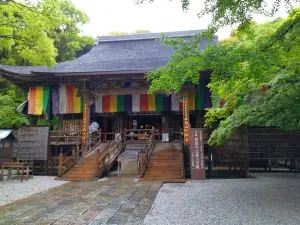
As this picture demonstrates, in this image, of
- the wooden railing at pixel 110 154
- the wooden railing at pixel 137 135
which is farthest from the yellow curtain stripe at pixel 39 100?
the wooden railing at pixel 110 154

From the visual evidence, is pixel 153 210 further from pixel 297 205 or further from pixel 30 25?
pixel 30 25

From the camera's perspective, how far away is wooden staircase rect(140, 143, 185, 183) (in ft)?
32.9

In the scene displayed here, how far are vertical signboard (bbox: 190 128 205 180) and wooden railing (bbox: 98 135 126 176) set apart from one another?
3.95 m

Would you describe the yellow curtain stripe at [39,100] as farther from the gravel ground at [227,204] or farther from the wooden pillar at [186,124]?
the gravel ground at [227,204]

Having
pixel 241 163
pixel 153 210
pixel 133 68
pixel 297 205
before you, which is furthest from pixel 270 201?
pixel 133 68

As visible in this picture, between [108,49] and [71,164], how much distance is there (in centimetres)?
1062

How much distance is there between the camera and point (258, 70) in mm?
5473

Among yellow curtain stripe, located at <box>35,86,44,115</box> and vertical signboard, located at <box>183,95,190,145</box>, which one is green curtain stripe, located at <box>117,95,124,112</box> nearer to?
vertical signboard, located at <box>183,95,190,145</box>

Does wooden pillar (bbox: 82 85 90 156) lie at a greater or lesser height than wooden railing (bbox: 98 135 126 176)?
greater

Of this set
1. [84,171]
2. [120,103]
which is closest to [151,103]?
[120,103]

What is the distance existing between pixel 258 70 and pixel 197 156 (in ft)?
18.7

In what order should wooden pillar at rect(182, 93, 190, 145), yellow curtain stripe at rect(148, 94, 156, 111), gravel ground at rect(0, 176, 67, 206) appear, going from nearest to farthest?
gravel ground at rect(0, 176, 67, 206) < wooden pillar at rect(182, 93, 190, 145) < yellow curtain stripe at rect(148, 94, 156, 111)

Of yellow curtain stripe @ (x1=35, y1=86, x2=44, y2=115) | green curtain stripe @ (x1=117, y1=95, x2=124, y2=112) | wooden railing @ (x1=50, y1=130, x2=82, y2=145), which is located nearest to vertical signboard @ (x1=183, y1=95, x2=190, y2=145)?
green curtain stripe @ (x1=117, y1=95, x2=124, y2=112)

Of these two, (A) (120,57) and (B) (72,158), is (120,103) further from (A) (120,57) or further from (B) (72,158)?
(B) (72,158)
